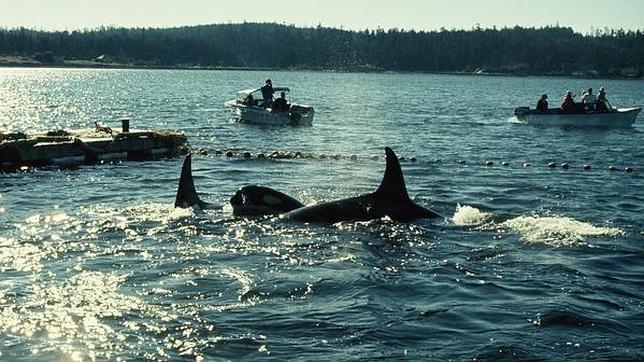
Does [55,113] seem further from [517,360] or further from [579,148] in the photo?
[517,360]

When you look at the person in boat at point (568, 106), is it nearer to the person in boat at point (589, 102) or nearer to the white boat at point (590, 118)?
the white boat at point (590, 118)

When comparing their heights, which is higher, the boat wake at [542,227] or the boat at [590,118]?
the boat at [590,118]

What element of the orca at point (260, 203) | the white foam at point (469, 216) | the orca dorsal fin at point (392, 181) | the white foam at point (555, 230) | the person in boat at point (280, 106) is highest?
the orca dorsal fin at point (392, 181)

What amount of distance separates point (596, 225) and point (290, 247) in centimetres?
789

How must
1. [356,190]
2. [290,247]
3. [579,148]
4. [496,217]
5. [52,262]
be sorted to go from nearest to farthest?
1. [52,262]
2. [290,247]
3. [496,217]
4. [356,190]
5. [579,148]

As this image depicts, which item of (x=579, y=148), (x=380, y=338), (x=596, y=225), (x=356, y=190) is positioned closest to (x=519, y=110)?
(x=579, y=148)

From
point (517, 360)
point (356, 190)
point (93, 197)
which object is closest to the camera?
point (517, 360)

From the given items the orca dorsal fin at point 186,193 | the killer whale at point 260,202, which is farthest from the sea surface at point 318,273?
the killer whale at point 260,202

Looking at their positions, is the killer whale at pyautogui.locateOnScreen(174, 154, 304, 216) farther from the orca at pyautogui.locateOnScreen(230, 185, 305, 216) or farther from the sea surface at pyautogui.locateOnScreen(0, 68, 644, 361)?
the sea surface at pyautogui.locateOnScreen(0, 68, 644, 361)

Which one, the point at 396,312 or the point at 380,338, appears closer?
the point at 380,338

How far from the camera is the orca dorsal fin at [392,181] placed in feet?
59.5

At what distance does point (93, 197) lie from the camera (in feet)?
79.4

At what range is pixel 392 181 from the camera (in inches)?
730

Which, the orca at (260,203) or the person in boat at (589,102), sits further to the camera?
the person in boat at (589,102)
